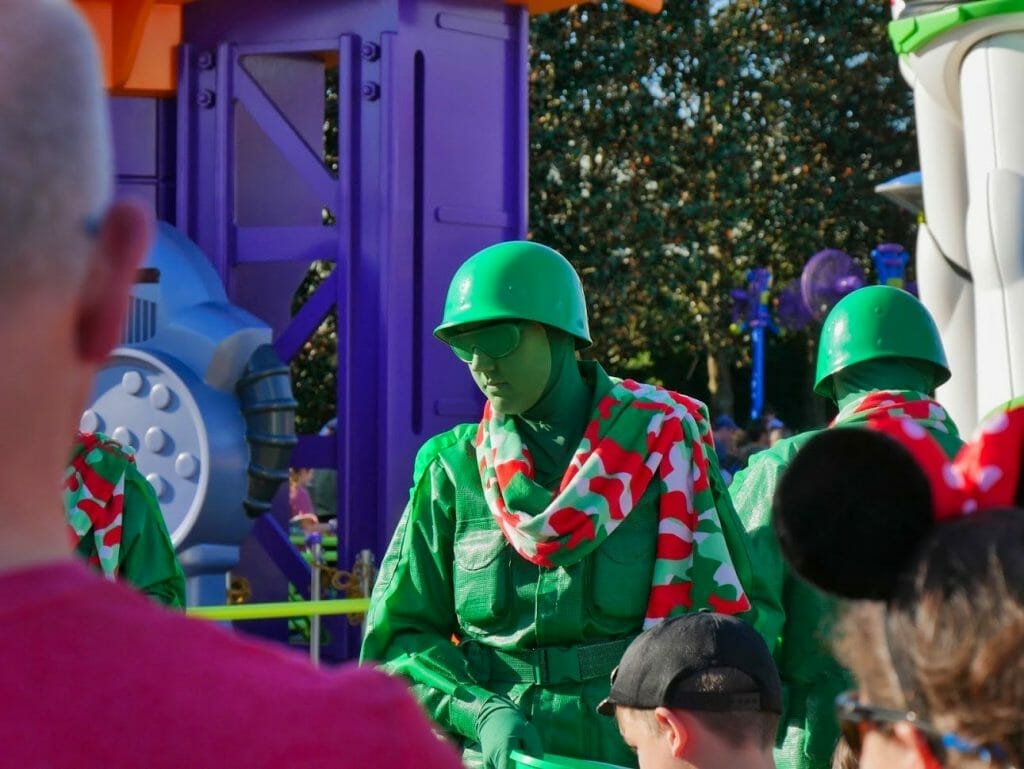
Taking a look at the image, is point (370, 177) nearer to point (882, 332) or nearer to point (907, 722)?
point (882, 332)

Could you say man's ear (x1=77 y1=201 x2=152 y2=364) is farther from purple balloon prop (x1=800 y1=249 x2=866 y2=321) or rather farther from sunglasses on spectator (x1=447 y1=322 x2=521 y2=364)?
purple balloon prop (x1=800 y1=249 x2=866 y2=321)

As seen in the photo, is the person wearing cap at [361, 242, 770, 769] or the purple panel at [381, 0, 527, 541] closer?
the person wearing cap at [361, 242, 770, 769]

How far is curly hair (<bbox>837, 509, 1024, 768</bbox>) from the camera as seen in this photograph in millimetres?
1161

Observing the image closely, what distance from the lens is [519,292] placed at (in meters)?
3.53

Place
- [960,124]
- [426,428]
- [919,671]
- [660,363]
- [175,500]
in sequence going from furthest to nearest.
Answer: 1. [660,363]
2. [960,124]
3. [426,428]
4. [175,500]
5. [919,671]

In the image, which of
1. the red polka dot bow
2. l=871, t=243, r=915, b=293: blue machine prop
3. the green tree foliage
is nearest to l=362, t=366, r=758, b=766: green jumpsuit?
the red polka dot bow

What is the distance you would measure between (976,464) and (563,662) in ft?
6.67

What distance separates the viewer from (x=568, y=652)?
3.31m

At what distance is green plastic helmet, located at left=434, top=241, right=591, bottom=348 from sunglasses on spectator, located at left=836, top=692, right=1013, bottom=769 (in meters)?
2.21

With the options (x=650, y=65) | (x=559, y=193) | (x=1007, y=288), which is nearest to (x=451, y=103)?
(x=1007, y=288)

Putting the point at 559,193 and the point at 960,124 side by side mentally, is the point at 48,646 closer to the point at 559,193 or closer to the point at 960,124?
the point at 960,124

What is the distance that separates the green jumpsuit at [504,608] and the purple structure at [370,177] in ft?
9.68

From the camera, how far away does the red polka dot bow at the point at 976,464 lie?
50.6 inches

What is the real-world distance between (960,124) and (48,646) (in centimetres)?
676
